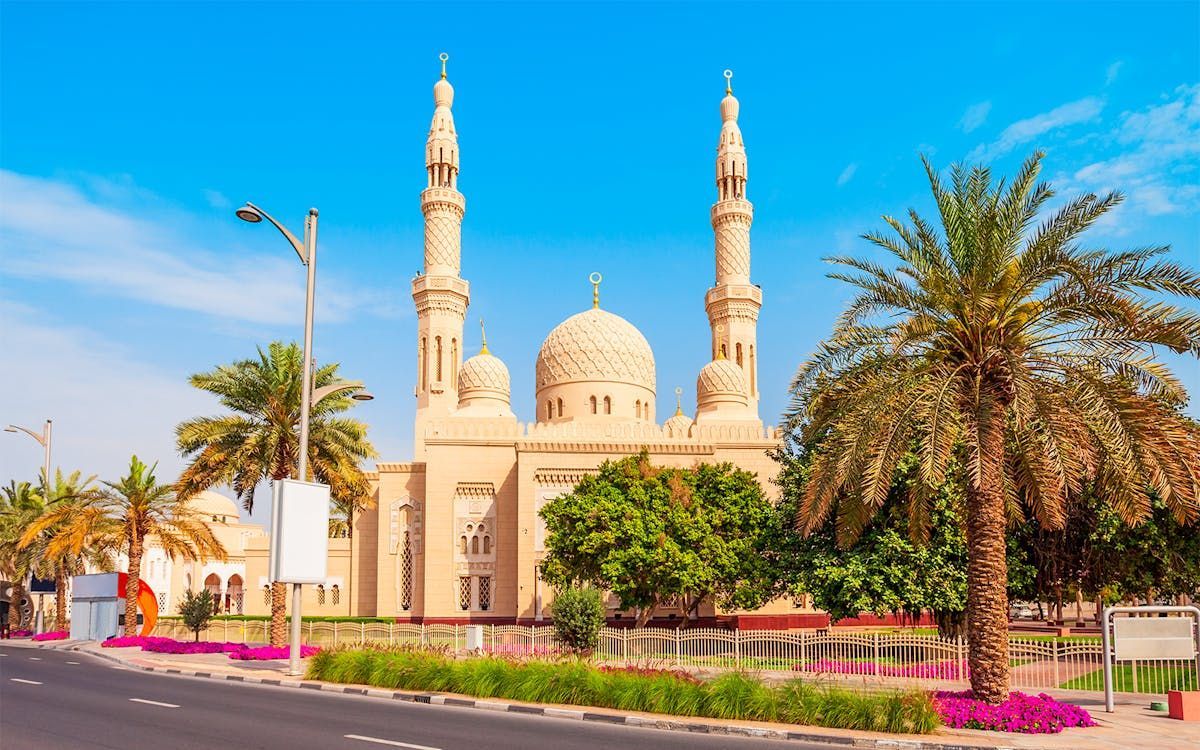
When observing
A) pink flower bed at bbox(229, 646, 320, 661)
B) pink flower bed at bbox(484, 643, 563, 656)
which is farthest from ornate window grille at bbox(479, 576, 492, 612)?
pink flower bed at bbox(229, 646, 320, 661)

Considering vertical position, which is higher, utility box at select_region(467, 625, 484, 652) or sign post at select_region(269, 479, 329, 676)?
sign post at select_region(269, 479, 329, 676)

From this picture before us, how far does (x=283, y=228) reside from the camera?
63.8ft

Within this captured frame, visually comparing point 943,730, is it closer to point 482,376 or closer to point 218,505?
point 482,376

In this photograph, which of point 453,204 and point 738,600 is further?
point 453,204

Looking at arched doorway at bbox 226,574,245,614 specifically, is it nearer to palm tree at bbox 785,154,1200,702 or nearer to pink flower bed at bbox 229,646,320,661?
pink flower bed at bbox 229,646,320,661

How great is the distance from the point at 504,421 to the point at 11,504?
2301 cm

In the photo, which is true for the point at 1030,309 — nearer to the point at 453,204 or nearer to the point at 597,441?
the point at 597,441

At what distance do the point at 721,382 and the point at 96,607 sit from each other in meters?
25.9

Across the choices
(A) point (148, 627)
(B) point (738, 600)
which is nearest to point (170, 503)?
(A) point (148, 627)

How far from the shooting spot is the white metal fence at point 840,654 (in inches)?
737

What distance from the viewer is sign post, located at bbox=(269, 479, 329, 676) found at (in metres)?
18.2

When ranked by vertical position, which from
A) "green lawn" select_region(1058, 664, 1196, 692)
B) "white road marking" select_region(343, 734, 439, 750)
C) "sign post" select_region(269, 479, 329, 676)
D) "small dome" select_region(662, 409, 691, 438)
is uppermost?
"small dome" select_region(662, 409, 691, 438)

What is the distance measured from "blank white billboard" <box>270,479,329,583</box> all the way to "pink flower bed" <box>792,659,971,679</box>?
1009 cm

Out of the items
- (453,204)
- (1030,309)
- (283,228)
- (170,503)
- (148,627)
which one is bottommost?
(148,627)
